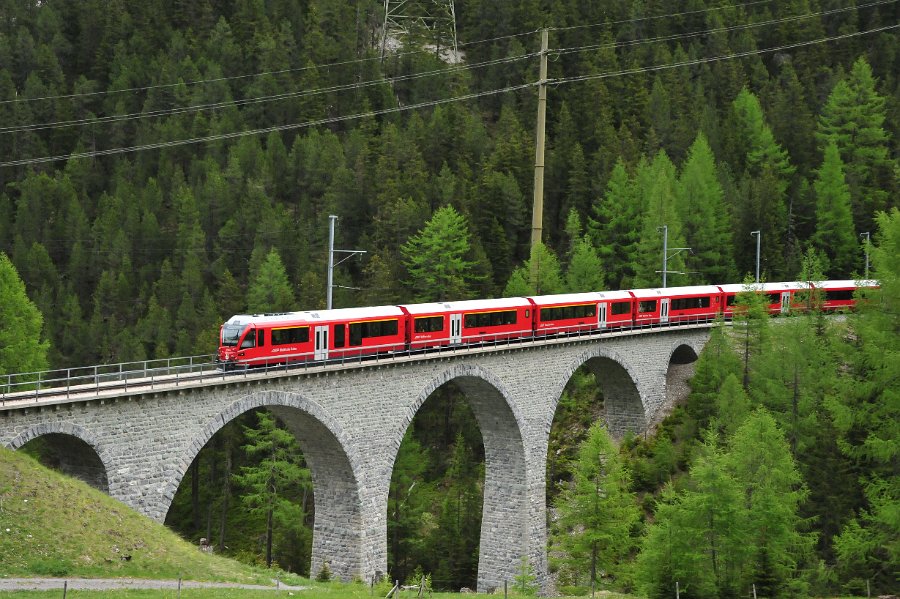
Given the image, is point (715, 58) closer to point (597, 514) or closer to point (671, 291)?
point (671, 291)

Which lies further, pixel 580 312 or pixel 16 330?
pixel 580 312

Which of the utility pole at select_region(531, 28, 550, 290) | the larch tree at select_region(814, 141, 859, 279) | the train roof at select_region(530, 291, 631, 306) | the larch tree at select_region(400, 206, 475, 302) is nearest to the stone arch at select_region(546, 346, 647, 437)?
the train roof at select_region(530, 291, 631, 306)

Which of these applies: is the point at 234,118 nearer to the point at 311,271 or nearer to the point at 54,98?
the point at 54,98

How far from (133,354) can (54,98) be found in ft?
148

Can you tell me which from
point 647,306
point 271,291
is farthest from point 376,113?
point 647,306

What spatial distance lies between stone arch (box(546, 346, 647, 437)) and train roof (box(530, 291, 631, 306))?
272cm

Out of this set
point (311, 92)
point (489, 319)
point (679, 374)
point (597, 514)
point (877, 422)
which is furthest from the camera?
point (311, 92)

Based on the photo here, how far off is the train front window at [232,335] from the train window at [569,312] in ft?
66.6

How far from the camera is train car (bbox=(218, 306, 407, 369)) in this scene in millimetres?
44594

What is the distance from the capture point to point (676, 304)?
230ft

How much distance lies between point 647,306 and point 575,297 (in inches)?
258

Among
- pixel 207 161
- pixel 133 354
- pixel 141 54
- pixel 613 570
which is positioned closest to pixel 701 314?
pixel 613 570

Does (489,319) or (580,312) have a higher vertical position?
(580,312)

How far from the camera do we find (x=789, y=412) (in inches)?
2228
